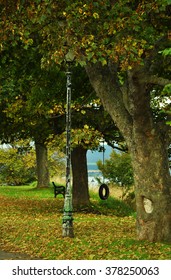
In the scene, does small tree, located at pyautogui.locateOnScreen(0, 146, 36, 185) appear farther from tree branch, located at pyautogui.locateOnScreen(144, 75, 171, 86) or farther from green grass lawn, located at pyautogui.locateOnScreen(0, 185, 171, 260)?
tree branch, located at pyautogui.locateOnScreen(144, 75, 171, 86)

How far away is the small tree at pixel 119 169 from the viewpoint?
147ft

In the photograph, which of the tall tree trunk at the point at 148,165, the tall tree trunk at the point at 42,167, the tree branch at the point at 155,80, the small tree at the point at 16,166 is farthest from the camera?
the small tree at the point at 16,166

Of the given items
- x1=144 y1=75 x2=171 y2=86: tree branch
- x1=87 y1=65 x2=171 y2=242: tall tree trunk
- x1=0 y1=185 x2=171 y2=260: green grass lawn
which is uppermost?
x1=144 y1=75 x2=171 y2=86: tree branch

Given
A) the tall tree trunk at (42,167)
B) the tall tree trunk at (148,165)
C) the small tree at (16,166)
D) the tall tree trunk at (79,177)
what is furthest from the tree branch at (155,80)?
the small tree at (16,166)

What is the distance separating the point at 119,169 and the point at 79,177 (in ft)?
46.8

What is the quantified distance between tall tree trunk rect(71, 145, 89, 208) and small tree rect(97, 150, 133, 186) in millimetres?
12599

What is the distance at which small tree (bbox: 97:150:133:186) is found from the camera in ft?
147

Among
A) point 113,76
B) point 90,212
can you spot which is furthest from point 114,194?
point 113,76

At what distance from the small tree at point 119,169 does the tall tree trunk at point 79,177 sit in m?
12.6

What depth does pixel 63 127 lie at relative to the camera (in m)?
28.8

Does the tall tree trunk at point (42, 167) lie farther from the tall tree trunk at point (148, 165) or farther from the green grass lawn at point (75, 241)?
the tall tree trunk at point (148, 165)

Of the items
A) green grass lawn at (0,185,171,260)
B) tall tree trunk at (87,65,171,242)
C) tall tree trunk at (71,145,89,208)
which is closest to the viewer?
green grass lawn at (0,185,171,260)

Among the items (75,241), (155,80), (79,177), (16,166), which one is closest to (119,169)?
(16,166)

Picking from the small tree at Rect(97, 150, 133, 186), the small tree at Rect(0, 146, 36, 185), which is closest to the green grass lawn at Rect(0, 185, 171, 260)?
the small tree at Rect(97, 150, 133, 186)
